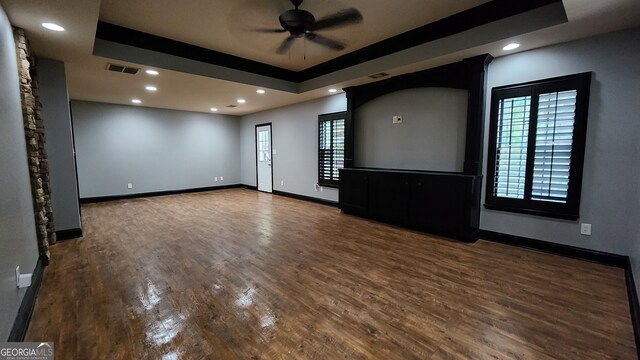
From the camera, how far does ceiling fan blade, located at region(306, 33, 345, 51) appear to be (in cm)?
311

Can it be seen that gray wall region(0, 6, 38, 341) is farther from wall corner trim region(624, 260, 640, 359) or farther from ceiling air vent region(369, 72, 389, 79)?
ceiling air vent region(369, 72, 389, 79)

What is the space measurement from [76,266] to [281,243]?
224 centimetres

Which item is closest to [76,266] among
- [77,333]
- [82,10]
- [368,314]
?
[77,333]

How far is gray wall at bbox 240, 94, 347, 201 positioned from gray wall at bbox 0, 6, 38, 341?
464 cm

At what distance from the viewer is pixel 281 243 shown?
12.1 feet

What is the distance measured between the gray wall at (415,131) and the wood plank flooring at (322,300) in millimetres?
1329

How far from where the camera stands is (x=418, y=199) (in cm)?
417

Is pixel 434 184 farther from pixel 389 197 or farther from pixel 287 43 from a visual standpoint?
pixel 287 43

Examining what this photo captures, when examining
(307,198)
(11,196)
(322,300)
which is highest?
(11,196)

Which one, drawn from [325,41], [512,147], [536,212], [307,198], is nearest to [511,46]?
[512,147]

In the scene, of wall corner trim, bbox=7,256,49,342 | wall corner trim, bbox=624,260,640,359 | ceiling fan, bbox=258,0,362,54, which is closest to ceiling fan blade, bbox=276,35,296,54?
ceiling fan, bbox=258,0,362,54

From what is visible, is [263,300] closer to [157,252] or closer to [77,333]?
[77,333]

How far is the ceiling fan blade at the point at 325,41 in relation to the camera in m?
3.11

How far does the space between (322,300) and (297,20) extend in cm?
268
